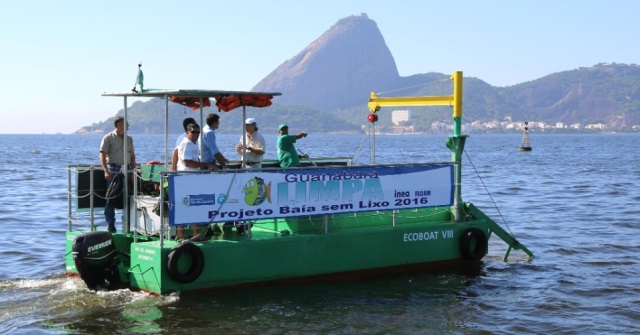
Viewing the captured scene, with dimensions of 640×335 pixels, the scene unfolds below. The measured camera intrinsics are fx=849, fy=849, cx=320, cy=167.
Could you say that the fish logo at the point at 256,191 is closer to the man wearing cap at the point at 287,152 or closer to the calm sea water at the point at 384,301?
the man wearing cap at the point at 287,152

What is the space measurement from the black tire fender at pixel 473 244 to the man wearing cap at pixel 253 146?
400 cm

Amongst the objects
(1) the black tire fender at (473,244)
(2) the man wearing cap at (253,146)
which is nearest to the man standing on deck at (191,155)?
(2) the man wearing cap at (253,146)

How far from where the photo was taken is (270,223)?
46.2 ft

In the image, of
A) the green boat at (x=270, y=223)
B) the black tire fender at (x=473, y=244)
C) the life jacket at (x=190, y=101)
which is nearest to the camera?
the green boat at (x=270, y=223)

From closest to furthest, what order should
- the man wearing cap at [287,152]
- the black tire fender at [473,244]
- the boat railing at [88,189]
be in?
the boat railing at [88,189], the man wearing cap at [287,152], the black tire fender at [473,244]

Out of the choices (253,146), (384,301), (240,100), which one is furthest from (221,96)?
(384,301)

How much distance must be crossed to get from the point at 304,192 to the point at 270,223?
1071 millimetres

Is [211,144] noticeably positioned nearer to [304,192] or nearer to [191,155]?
[191,155]

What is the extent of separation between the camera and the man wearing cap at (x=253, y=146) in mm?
13977

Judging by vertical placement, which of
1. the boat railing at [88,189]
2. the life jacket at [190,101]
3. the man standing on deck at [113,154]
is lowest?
the boat railing at [88,189]

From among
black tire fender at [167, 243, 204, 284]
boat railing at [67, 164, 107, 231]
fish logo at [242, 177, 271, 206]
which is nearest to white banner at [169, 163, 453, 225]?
fish logo at [242, 177, 271, 206]

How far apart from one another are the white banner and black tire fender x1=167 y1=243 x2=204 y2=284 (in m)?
0.38

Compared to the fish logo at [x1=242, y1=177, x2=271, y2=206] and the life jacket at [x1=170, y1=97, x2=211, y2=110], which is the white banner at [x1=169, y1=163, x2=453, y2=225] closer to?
the fish logo at [x1=242, y1=177, x2=271, y2=206]

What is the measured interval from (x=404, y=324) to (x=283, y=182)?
2.87 m
